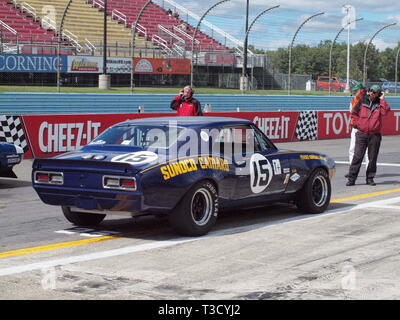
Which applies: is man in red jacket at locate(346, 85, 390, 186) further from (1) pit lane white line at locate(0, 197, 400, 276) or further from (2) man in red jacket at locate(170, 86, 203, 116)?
(1) pit lane white line at locate(0, 197, 400, 276)

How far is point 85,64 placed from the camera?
35438mm

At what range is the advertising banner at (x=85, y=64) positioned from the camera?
3463 cm

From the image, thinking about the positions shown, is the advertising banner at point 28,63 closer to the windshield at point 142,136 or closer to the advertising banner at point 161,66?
the advertising banner at point 161,66

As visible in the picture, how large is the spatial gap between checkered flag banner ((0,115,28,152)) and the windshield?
8732 mm

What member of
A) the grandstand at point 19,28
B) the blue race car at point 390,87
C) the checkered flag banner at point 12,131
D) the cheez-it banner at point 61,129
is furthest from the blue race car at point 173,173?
the blue race car at point 390,87

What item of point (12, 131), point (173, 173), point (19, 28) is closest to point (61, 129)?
point (12, 131)

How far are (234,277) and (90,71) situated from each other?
101 ft

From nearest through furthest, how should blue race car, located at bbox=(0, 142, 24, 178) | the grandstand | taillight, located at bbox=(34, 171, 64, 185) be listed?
taillight, located at bbox=(34, 171, 64, 185), blue race car, located at bbox=(0, 142, 24, 178), the grandstand

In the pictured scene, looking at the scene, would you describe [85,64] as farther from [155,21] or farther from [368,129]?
[368,129]

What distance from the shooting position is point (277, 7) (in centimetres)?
2888

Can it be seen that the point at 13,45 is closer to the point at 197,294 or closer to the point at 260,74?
the point at 260,74

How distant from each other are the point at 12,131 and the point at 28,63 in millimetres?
16814

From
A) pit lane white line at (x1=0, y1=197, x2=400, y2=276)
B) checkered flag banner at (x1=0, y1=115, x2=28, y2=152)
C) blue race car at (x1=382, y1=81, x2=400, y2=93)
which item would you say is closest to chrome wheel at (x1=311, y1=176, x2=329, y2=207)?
pit lane white line at (x1=0, y1=197, x2=400, y2=276)

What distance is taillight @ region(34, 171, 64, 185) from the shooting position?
7770mm
